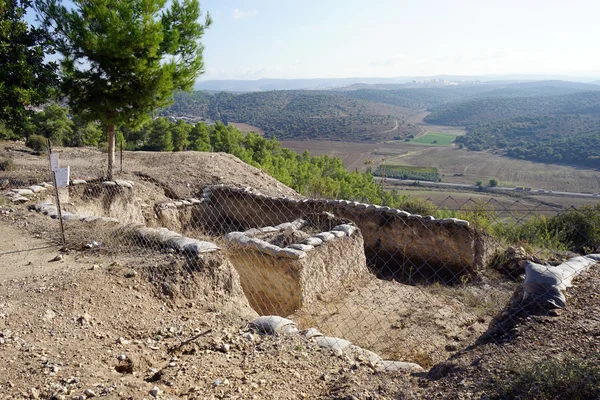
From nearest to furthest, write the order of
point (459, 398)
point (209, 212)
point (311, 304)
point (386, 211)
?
point (459, 398), point (311, 304), point (386, 211), point (209, 212)

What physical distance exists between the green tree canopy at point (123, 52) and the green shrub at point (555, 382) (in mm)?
8911

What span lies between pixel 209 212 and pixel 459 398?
909cm

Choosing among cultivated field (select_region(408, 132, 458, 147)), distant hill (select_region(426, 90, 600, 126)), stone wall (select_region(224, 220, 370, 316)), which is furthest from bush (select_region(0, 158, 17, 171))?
distant hill (select_region(426, 90, 600, 126))

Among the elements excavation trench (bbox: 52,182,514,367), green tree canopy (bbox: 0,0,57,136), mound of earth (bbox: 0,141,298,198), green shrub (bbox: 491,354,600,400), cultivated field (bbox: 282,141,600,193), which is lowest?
cultivated field (bbox: 282,141,600,193)

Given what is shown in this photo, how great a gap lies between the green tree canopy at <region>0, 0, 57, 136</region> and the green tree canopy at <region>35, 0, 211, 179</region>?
1.29 feet

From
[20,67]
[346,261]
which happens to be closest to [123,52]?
[20,67]

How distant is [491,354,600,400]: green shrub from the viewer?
115 inches

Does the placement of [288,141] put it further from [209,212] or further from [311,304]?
[311,304]

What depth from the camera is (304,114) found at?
314ft

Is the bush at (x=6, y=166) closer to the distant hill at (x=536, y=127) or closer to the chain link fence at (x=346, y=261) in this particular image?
the chain link fence at (x=346, y=261)

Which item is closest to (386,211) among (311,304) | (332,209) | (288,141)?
(332,209)

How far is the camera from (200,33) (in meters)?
10.4

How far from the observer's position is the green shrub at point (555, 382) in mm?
2932

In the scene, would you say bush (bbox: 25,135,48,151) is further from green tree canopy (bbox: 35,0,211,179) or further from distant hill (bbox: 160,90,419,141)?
distant hill (bbox: 160,90,419,141)
